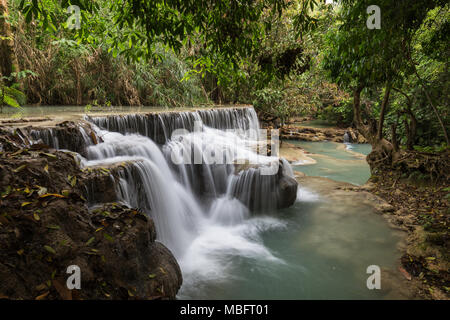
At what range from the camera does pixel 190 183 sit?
6453mm

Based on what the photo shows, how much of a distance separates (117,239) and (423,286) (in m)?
4.03

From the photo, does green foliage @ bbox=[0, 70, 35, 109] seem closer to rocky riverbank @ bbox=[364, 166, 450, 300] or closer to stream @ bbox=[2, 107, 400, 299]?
stream @ bbox=[2, 107, 400, 299]

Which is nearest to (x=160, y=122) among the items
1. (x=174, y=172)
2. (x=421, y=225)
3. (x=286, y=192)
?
(x=174, y=172)

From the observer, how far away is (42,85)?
9.15 meters

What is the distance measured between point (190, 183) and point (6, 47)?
7605 mm

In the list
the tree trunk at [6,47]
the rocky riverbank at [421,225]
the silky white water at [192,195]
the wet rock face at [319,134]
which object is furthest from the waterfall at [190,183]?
the wet rock face at [319,134]

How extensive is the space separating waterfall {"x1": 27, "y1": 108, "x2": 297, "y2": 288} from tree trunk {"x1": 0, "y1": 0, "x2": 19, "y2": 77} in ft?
15.6

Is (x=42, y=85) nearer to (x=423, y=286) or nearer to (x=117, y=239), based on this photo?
(x=117, y=239)

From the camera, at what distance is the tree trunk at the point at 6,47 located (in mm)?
7565

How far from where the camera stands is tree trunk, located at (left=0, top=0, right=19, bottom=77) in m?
7.57

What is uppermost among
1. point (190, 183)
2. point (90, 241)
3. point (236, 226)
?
point (90, 241)

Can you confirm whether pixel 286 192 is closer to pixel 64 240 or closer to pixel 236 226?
pixel 236 226

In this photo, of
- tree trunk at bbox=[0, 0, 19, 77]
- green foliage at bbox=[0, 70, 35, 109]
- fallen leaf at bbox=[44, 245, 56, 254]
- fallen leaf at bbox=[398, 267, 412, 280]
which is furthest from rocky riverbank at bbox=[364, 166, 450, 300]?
tree trunk at bbox=[0, 0, 19, 77]

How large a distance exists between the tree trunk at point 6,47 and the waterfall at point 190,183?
15.6 ft
